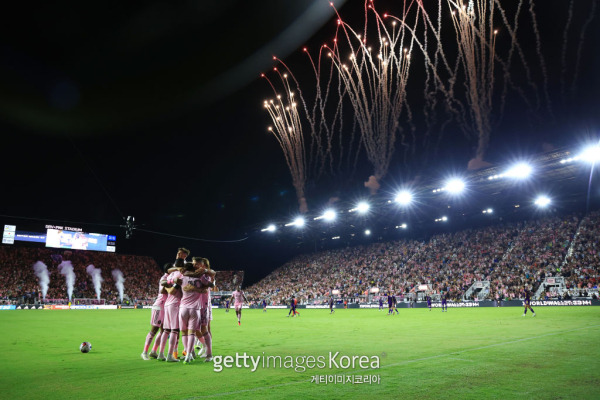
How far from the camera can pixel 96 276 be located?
56219 millimetres

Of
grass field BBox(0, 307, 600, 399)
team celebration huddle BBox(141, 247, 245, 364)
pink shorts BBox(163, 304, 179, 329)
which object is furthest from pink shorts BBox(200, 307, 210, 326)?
grass field BBox(0, 307, 600, 399)

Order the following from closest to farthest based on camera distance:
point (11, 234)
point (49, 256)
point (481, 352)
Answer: point (481, 352), point (11, 234), point (49, 256)

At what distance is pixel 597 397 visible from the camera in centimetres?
499

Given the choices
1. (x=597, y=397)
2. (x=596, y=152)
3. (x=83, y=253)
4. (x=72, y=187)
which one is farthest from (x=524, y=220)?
(x=83, y=253)

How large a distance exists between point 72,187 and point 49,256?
1387 centimetres

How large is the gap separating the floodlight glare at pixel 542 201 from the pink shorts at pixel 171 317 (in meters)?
45.1

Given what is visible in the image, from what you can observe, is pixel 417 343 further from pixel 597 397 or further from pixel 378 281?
pixel 378 281

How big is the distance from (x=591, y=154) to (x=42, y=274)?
62.3 meters

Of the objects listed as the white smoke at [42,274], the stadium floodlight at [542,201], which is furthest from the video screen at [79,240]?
the stadium floodlight at [542,201]

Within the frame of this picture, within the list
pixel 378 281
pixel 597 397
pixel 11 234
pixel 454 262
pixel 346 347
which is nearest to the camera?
pixel 597 397

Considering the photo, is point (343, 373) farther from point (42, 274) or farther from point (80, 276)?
point (80, 276)

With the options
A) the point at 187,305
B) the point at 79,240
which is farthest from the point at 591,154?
the point at 79,240

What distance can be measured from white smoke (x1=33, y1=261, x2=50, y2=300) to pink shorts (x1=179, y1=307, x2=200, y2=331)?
53.0 m

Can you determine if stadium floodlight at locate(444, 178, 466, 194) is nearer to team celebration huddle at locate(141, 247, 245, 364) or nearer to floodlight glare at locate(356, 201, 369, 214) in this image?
floodlight glare at locate(356, 201, 369, 214)
